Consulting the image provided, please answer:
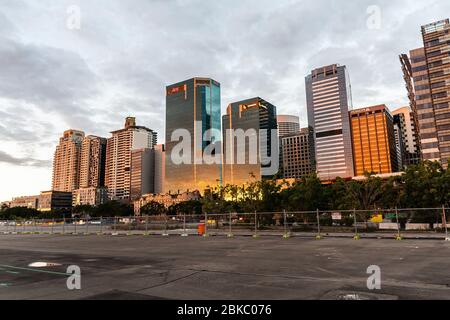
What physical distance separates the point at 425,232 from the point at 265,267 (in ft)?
75.3

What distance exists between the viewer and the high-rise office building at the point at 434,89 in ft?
366

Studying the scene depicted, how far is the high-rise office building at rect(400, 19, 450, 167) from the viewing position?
11162 cm

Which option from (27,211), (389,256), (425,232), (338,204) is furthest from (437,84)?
(27,211)

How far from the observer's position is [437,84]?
114m

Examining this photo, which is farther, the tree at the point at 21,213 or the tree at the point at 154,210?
the tree at the point at 21,213

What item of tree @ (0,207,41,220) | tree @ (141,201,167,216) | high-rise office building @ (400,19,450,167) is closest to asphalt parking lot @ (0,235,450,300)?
high-rise office building @ (400,19,450,167)

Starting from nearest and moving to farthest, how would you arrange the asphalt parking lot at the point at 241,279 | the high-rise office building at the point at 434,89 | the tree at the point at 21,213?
the asphalt parking lot at the point at 241,279 < the high-rise office building at the point at 434,89 < the tree at the point at 21,213

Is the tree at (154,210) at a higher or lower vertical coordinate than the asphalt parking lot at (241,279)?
higher

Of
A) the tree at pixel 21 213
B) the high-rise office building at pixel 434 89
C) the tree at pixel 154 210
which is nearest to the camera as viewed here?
the high-rise office building at pixel 434 89

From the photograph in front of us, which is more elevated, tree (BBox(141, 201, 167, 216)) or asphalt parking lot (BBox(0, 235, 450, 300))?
tree (BBox(141, 201, 167, 216))

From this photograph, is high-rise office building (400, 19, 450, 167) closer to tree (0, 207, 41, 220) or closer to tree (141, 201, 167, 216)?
tree (141, 201, 167, 216)

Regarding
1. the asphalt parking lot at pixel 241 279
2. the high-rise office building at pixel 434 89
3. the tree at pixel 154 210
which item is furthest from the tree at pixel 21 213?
the asphalt parking lot at pixel 241 279

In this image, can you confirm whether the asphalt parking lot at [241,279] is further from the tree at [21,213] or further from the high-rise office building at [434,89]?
the tree at [21,213]
